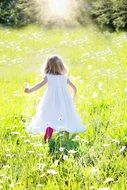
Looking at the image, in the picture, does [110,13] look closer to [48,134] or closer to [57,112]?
[57,112]

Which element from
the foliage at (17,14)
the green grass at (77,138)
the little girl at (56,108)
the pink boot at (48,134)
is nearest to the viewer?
the green grass at (77,138)

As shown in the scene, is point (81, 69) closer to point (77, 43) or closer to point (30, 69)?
point (30, 69)

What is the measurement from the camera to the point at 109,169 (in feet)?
19.0

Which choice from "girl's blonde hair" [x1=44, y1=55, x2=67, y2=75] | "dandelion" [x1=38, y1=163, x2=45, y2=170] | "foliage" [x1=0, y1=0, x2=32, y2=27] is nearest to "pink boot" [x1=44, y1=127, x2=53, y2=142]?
"girl's blonde hair" [x1=44, y1=55, x2=67, y2=75]

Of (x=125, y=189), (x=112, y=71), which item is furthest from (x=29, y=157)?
(x=112, y=71)

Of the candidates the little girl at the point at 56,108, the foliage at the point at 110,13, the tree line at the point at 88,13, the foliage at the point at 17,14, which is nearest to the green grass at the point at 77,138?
the little girl at the point at 56,108

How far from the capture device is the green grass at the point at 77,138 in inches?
217

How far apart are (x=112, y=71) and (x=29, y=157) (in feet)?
23.4

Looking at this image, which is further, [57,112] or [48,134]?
[57,112]

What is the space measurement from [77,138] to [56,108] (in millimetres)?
713

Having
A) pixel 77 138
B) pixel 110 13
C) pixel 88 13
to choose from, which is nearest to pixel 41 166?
pixel 77 138

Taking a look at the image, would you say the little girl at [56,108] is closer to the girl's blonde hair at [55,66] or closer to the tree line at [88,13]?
the girl's blonde hair at [55,66]

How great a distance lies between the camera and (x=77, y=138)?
7.12 metres

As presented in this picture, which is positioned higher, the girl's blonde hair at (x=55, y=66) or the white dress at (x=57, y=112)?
the girl's blonde hair at (x=55, y=66)
